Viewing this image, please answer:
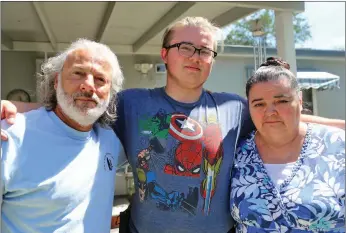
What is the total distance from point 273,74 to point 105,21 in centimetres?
497

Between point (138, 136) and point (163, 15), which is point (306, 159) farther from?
point (163, 15)

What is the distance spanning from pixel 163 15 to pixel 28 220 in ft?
17.1

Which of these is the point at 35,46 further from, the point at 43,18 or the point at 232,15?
the point at 232,15

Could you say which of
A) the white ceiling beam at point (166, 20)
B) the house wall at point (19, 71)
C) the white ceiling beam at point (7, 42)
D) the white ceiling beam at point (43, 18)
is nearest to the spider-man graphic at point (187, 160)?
the white ceiling beam at point (166, 20)

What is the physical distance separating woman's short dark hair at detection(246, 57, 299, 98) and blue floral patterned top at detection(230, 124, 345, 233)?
287 mm

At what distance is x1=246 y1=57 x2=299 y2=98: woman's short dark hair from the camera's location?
6.06 ft

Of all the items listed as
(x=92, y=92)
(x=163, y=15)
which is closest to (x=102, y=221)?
(x=92, y=92)

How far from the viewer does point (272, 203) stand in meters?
1.69

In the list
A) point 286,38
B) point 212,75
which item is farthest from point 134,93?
point 212,75

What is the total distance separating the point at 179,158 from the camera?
1.85 m

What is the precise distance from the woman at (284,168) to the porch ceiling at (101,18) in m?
3.38

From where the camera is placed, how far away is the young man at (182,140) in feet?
5.99

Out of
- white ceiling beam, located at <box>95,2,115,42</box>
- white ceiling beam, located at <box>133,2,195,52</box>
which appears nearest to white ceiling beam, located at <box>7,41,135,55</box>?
white ceiling beam, located at <box>95,2,115,42</box>

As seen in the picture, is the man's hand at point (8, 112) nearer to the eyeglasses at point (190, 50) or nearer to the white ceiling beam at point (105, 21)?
the eyeglasses at point (190, 50)
